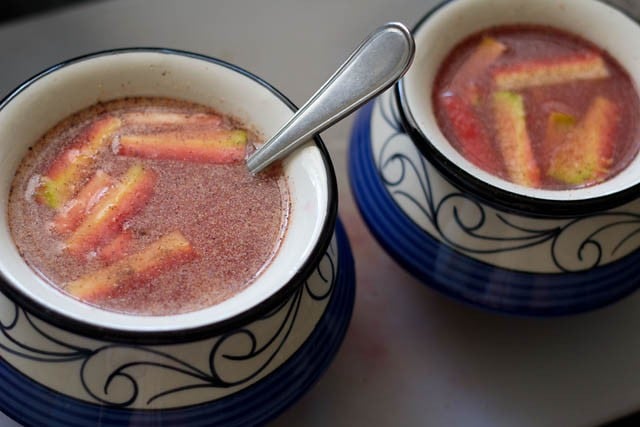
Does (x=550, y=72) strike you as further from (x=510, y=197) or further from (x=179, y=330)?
(x=179, y=330)

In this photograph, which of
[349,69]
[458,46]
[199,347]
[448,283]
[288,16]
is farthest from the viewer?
[288,16]

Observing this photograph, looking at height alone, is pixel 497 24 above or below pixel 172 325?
above

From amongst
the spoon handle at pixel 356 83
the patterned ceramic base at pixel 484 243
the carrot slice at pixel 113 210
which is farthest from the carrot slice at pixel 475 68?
the carrot slice at pixel 113 210

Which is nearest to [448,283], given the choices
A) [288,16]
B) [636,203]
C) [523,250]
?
[523,250]

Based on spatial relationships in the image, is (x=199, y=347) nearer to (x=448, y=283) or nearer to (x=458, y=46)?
(x=448, y=283)

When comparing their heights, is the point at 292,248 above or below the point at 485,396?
above

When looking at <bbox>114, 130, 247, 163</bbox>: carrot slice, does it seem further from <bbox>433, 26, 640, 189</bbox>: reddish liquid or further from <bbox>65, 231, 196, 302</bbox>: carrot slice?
<bbox>433, 26, 640, 189</bbox>: reddish liquid

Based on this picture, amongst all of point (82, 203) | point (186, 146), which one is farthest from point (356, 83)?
point (82, 203)

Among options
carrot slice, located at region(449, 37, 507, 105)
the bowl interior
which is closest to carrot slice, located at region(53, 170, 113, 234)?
the bowl interior

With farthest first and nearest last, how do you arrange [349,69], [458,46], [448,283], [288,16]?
[288,16], [458,46], [448,283], [349,69]
